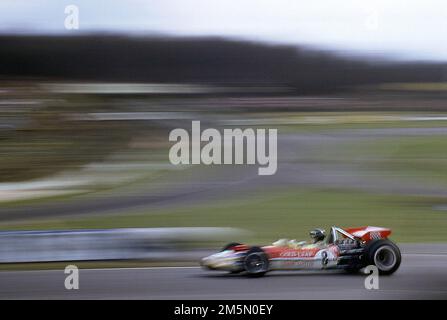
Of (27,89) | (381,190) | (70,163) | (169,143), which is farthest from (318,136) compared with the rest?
(27,89)

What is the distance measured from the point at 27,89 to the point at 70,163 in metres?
0.61

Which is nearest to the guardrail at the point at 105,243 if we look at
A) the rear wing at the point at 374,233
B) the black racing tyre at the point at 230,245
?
the black racing tyre at the point at 230,245

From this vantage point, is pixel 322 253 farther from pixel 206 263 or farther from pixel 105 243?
pixel 105 243

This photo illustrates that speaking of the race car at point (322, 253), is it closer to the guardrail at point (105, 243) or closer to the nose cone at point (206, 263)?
the nose cone at point (206, 263)

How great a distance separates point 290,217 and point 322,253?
355mm

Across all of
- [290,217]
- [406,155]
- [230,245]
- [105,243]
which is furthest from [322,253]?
[105,243]

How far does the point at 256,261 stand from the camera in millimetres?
4906

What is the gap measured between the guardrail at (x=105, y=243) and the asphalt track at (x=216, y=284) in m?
0.15

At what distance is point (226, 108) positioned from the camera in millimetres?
5000

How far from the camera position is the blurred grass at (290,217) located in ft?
16.1

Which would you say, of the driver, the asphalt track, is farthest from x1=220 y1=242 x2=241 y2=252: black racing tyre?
the driver

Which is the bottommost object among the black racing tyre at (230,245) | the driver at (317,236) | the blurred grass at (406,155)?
the black racing tyre at (230,245)

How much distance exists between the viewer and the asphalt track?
15.2ft

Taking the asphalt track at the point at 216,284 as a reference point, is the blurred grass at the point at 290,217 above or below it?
above
